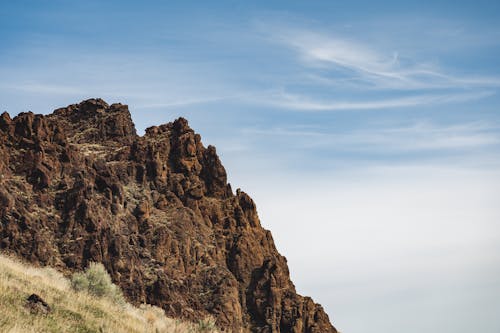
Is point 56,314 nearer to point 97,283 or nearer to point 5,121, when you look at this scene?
point 97,283

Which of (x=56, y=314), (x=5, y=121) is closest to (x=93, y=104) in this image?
(x=5, y=121)

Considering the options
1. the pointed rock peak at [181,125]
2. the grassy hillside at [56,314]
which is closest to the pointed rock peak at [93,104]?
the pointed rock peak at [181,125]

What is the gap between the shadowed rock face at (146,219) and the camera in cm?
6256

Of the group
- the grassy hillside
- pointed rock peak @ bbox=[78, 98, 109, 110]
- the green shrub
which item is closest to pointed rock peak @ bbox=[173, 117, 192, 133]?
pointed rock peak @ bbox=[78, 98, 109, 110]

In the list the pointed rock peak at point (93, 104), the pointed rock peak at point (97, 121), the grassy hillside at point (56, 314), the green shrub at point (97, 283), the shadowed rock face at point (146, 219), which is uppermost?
the pointed rock peak at point (93, 104)

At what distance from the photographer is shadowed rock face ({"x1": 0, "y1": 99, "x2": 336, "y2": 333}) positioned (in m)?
62.6

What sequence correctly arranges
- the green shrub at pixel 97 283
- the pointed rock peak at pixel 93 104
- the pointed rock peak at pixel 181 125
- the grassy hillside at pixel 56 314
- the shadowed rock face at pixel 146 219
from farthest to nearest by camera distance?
the pointed rock peak at pixel 93 104 → the pointed rock peak at pixel 181 125 → the shadowed rock face at pixel 146 219 → the green shrub at pixel 97 283 → the grassy hillside at pixel 56 314

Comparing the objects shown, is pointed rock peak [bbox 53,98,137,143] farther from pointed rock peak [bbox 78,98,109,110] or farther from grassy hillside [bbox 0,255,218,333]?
grassy hillside [bbox 0,255,218,333]

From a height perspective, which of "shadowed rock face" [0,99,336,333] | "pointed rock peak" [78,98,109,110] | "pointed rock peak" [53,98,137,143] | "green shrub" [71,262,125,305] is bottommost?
"green shrub" [71,262,125,305]

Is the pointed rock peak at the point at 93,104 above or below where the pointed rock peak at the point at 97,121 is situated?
above

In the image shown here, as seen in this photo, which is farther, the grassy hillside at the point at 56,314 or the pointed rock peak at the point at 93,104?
the pointed rock peak at the point at 93,104

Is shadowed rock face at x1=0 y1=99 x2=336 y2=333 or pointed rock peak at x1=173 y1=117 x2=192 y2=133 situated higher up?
pointed rock peak at x1=173 y1=117 x2=192 y2=133

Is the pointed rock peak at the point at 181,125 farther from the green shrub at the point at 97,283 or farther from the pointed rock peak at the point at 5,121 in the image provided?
the green shrub at the point at 97,283

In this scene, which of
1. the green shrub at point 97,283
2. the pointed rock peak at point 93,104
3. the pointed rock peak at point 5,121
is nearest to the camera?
the green shrub at point 97,283
